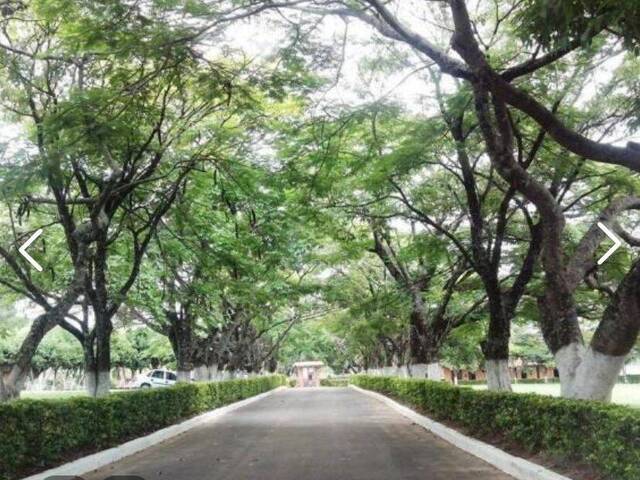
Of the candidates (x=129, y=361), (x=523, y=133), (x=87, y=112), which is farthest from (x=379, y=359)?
(x=87, y=112)

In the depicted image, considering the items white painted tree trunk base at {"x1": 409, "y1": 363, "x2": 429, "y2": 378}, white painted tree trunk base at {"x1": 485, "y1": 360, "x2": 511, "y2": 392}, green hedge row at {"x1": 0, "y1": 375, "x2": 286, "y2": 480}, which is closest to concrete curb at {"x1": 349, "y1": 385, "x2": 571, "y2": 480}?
white painted tree trunk base at {"x1": 485, "y1": 360, "x2": 511, "y2": 392}

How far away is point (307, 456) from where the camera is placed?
13.2m

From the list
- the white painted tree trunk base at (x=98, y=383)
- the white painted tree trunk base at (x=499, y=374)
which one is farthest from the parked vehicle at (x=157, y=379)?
the white painted tree trunk base at (x=499, y=374)

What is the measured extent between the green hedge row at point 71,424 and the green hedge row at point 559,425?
7096mm

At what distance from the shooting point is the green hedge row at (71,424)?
9.84 m

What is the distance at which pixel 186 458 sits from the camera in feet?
44.0

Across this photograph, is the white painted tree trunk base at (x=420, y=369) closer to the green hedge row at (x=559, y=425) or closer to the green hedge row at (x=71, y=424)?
the green hedge row at (x=559, y=425)

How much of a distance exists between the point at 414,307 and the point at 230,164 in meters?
9.70

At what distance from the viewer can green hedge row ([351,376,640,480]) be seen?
763 centimetres

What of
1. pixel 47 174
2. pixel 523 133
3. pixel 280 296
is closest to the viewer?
pixel 47 174

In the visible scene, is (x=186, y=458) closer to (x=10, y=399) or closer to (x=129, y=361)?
(x=10, y=399)

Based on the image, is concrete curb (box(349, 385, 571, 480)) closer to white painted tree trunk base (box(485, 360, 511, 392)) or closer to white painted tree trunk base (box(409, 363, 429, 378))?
white painted tree trunk base (box(485, 360, 511, 392))

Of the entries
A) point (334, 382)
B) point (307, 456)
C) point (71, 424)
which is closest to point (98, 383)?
point (71, 424)

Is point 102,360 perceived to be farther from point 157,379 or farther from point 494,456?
point 157,379
